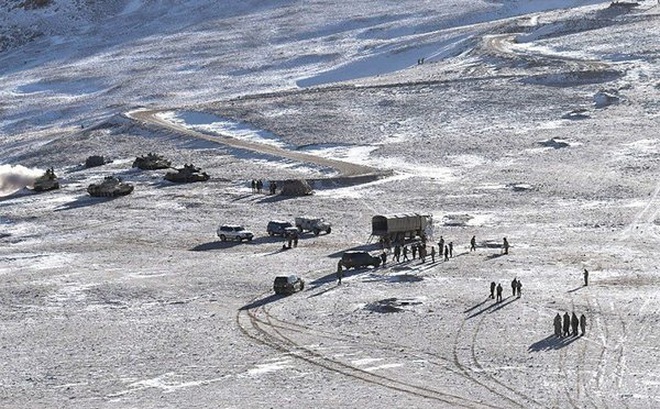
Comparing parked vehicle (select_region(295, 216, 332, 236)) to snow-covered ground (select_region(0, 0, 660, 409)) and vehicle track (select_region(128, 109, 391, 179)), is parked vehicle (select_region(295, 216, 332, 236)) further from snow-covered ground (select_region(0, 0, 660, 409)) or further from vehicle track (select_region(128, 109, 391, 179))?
vehicle track (select_region(128, 109, 391, 179))

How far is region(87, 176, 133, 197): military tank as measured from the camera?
6669 centimetres

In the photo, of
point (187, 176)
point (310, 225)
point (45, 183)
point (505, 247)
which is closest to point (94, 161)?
point (45, 183)

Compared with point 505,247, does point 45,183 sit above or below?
above

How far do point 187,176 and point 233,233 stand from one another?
673 inches

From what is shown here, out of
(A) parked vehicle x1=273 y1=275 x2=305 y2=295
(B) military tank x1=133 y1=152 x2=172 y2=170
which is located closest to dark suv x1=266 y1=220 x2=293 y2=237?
(A) parked vehicle x1=273 y1=275 x2=305 y2=295

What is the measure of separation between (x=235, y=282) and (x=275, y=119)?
4820 cm

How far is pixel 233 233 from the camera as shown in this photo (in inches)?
2135

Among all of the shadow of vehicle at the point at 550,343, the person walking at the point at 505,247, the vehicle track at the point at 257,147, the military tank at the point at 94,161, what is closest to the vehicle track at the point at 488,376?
the shadow of vehicle at the point at 550,343

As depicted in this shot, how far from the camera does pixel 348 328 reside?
3772cm

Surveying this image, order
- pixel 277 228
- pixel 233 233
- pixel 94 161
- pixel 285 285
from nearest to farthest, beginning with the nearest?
pixel 285 285, pixel 233 233, pixel 277 228, pixel 94 161

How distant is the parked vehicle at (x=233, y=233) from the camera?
178 feet

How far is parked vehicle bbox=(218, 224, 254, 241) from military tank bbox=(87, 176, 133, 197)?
13930mm

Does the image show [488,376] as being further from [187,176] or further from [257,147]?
[257,147]

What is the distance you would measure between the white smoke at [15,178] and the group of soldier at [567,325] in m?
42.1
